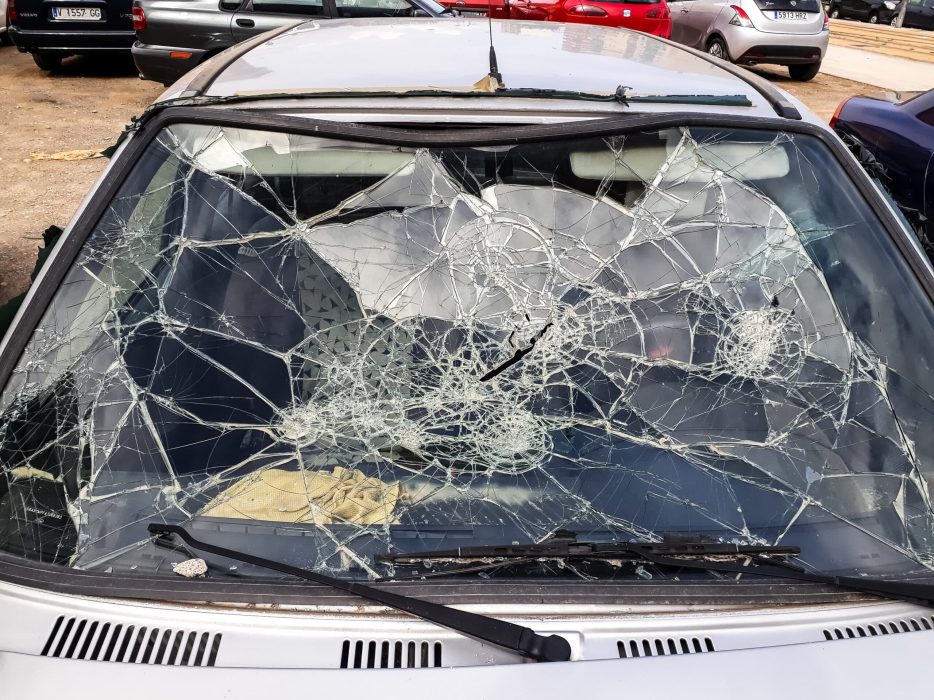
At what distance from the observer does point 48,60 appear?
9.66 meters

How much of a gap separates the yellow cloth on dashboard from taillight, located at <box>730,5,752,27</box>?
421 inches

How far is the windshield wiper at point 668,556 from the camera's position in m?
1.40

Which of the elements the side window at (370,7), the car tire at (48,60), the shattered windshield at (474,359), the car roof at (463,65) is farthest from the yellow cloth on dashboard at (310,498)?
the car tire at (48,60)

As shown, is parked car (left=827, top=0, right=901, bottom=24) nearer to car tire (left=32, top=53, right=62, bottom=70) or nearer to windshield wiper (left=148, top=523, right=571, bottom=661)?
car tire (left=32, top=53, right=62, bottom=70)

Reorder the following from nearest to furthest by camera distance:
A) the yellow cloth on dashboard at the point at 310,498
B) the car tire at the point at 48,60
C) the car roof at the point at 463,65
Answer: the yellow cloth on dashboard at the point at 310,498 → the car roof at the point at 463,65 → the car tire at the point at 48,60

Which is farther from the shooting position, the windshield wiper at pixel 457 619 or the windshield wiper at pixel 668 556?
the windshield wiper at pixel 668 556

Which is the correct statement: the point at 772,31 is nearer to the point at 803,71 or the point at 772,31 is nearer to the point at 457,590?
the point at 803,71

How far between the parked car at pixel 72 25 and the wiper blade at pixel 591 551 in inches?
363

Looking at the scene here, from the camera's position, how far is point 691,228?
2049 millimetres

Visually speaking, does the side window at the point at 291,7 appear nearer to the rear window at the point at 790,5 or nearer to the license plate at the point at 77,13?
the license plate at the point at 77,13

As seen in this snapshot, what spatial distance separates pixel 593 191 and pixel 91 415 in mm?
1315

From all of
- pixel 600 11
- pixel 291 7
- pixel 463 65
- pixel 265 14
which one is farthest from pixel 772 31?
pixel 463 65

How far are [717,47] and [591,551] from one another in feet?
37.0

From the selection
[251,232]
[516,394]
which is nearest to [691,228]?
[516,394]
